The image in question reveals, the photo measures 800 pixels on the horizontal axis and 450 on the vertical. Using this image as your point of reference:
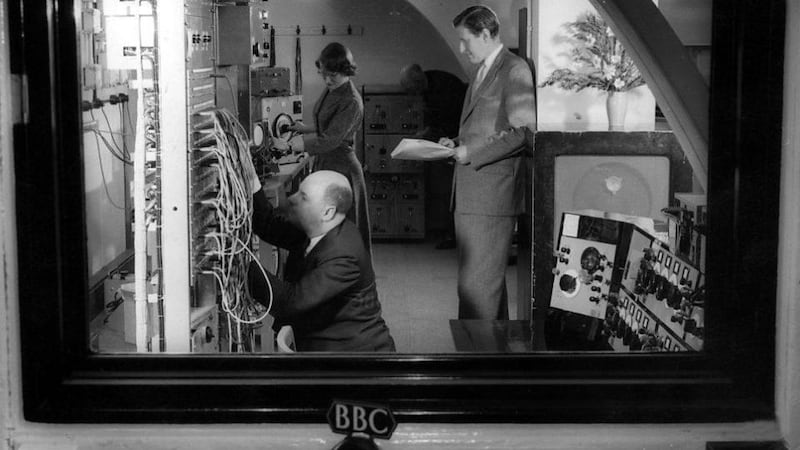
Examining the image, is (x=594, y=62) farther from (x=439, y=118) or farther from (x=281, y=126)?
(x=281, y=126)

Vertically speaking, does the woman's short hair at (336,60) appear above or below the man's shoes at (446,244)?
above

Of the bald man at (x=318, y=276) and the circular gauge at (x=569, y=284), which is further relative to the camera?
the circular gauge at (x=569, y=284)

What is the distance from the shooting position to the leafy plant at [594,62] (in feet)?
14.6

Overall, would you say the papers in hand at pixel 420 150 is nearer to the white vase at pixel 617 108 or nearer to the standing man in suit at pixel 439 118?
the standing man in suit at pixel 439 118

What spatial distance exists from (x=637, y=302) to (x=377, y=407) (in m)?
1.86

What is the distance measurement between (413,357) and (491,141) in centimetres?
288

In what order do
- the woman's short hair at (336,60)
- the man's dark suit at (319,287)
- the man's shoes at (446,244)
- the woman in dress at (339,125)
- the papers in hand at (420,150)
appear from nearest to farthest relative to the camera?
the man's dark suit at (319,287) < the woman in dress at (339,125) < the woman's short hair at (336,60) < the papers in hand at (420,150) < the man's shoes at (446,244)

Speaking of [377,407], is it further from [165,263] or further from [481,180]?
[481,180]

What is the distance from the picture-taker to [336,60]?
4551 millimetres

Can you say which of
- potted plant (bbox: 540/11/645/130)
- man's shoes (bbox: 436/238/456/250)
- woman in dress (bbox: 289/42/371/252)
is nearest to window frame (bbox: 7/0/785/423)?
woman in dress (bbox: 289/42/371/252)

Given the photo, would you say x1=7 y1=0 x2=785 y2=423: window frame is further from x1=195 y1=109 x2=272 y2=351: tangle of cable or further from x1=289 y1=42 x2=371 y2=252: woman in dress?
x1=289 y1=42 x2=371 y2=252: woman in dress

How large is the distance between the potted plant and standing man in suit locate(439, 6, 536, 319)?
0.20m

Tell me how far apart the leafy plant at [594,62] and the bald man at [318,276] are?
4.10ft

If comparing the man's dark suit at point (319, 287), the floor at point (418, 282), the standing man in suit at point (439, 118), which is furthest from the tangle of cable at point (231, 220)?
the standing man in suit at point (439, 118)
